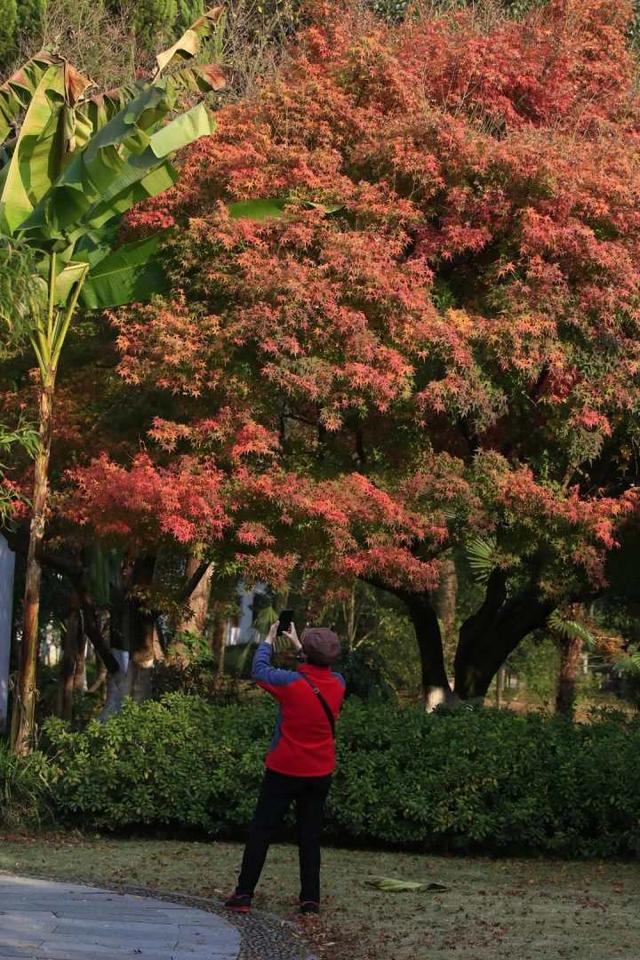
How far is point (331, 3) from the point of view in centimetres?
1520

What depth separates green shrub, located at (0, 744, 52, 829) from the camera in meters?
10.9

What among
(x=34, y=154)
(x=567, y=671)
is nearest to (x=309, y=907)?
(x=34, y=154)

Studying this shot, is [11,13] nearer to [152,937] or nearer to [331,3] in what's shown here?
[331,3]

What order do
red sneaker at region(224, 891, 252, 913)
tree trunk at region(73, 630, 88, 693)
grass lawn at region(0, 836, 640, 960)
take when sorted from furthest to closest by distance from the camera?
1. tree trunk at region(73, 630, 88, 693)
2. red sneaker at region(224, 891, 252, 913)
3. grass lawn at region(0, 836, 640, 960)

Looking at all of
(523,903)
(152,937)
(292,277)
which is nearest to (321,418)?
(292,277)

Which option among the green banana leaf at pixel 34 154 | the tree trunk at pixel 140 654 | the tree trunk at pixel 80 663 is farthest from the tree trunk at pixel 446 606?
the green banana leaf at pixel 34 154

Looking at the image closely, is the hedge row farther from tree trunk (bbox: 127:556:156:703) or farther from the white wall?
the white wall

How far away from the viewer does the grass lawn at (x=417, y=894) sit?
6.84 metres

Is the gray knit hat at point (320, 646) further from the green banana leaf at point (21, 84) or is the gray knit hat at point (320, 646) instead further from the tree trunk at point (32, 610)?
the green banana leaf at point (21, 84)

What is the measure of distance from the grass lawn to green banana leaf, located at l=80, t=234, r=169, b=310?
17.3 ft

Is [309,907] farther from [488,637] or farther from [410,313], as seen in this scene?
[488,637]

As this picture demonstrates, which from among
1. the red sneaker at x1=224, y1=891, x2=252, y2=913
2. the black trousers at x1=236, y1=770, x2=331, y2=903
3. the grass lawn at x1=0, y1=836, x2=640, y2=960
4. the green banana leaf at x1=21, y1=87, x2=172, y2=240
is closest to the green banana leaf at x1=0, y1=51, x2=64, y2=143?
the green banana leaf at x1=21, y1=87, x2=172, y2=240

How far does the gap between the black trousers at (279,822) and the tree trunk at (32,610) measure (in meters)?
5.02

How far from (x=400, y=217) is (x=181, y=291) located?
2.19 metres
